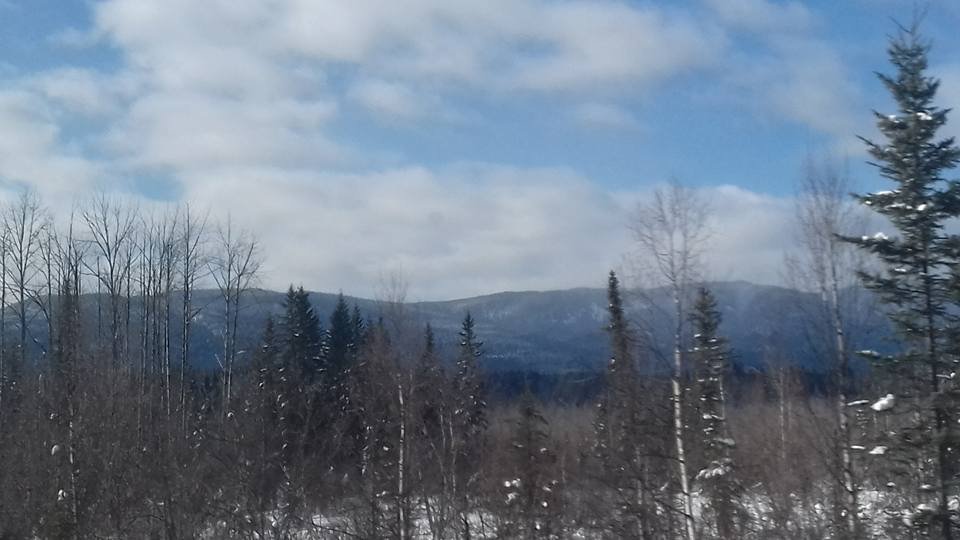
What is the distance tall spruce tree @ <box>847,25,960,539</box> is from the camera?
72.8 ft

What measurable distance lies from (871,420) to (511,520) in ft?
34.5

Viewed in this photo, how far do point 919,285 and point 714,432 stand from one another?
17.1 m

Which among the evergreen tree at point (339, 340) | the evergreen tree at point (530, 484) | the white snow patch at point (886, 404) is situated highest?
the evergreen tree at point (339, 340)

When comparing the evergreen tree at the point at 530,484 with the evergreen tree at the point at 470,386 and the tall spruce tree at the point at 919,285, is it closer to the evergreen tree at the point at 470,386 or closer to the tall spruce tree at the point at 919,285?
the evergreen tree at the point at 470,386

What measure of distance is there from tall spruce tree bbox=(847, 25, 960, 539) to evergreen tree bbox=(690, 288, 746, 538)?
18.4 feet

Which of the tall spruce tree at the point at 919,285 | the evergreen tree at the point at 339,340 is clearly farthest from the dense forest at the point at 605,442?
the evergreen tree at the point at 339,340

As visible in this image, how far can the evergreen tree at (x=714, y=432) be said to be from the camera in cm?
2978

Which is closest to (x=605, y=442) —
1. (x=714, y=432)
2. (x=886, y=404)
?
(x=714, y=432)

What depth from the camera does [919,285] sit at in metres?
22.8

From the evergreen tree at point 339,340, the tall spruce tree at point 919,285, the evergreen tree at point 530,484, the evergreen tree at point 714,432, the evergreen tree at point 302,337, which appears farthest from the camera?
the evergreen tree at point 339,340

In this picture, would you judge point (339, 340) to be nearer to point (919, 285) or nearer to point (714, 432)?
point (714, 432)

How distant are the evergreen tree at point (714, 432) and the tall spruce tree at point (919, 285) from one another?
5610mm

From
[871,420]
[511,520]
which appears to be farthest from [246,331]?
[871,420]

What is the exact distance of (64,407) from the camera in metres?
29.9
